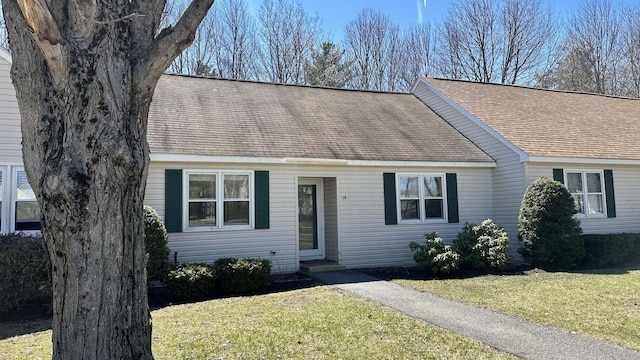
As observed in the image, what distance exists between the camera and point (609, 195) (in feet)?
43.8

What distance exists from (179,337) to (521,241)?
9612 mm

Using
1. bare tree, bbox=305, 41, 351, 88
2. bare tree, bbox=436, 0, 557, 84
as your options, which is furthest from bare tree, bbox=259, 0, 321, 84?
bare tree, bbox=436, 0, 557, 84

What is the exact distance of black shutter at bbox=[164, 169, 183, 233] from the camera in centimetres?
967

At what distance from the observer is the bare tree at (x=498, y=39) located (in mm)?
28812

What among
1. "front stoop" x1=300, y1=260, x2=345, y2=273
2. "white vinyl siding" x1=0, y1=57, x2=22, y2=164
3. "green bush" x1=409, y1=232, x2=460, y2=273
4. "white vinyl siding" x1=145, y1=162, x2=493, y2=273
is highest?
"white vinyl siding" x1=0, y1=57, x2=22, y2=164

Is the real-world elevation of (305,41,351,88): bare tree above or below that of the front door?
above

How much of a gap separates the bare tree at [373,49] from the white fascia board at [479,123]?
13.4m

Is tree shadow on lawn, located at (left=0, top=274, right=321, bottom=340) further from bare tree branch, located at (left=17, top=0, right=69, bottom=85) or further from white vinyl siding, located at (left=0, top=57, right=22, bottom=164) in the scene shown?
bare tree branch, located at (left=17, top=0, right=69, bottom=85)

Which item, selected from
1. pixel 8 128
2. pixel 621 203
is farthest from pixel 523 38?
pixel 8 128

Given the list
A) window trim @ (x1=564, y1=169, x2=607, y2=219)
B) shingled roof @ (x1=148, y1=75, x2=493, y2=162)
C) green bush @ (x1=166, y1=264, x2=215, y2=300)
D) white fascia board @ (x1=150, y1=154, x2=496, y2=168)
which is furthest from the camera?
window trim @ (x1=564, y1=169, x2=607, y2=219)

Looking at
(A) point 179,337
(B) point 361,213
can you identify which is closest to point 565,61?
(B) point 361,213

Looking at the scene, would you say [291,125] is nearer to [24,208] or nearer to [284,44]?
[24,208]

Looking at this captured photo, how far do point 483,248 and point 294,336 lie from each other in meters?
7.08

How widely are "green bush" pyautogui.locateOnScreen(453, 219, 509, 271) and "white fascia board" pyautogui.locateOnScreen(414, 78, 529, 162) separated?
2359 millimetres
